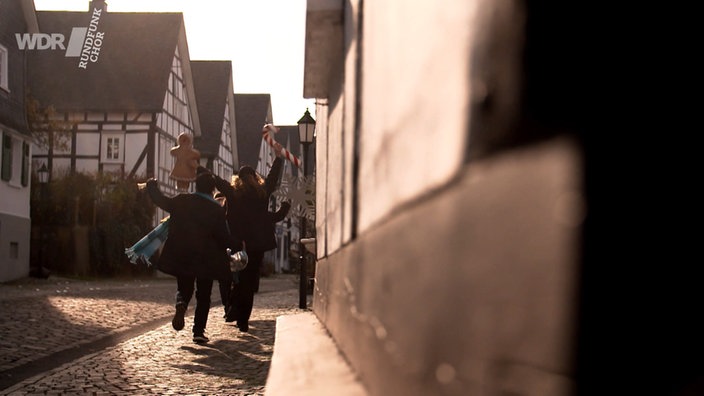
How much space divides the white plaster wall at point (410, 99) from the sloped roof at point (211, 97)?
127ft

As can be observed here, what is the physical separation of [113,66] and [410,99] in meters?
35.4

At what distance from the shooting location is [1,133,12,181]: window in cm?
2380

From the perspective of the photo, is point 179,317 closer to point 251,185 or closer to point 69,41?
point 251,185

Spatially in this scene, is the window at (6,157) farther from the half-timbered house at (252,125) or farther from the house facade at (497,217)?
the half-timbered house at (252,125)

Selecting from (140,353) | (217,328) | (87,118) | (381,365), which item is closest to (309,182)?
(217,328)

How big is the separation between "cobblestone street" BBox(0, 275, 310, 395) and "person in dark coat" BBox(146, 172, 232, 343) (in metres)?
0.32

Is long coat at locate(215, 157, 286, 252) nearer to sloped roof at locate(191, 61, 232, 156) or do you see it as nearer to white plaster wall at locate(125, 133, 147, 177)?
white plaster wall at locate(125, 133, 147, 177)

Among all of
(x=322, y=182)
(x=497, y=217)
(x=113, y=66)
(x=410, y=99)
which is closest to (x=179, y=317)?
(x=322, y=182)

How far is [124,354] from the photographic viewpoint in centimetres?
700

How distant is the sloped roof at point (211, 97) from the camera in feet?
141

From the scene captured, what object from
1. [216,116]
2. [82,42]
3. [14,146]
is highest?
[82,42]

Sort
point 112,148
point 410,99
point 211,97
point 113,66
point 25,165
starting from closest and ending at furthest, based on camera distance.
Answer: point 410,99, point 25,165, point 112,148, point 113,66, point 211,97

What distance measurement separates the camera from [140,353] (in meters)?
7.06

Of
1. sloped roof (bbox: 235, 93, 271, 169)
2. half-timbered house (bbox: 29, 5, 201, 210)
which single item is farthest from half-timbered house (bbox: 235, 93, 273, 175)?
half-timbered house (bbox: 29, 5, 201, 210)
